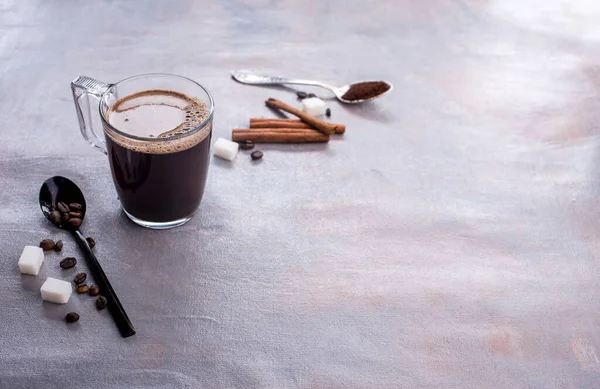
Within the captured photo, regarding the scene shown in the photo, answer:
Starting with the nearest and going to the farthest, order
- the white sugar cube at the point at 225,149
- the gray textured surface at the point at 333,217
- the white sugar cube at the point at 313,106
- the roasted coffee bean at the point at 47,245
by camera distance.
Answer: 1. the gray textured surface at the point at 333,217
2. the roasted coffee bean at the point at 47,245
3. the white sugar cube at the point at 225,149
4. the white sugar cube at the point at 313,106

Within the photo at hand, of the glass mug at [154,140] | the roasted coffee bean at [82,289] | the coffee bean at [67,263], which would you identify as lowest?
the roasted coffee bean at [82,289]

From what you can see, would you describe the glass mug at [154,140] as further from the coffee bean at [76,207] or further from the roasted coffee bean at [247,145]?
the roasted coffee bean at [247,145]

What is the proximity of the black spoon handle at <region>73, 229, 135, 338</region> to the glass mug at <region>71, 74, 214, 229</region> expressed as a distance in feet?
0.31

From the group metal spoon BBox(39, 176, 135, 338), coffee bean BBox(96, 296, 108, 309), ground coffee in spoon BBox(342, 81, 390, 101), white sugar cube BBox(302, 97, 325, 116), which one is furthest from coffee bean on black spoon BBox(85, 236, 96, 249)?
ground coffee in spoon BBox(342, 81, 390, 101)

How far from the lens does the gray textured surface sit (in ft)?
3.19

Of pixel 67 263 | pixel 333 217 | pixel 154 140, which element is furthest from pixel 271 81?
pixel 67 263

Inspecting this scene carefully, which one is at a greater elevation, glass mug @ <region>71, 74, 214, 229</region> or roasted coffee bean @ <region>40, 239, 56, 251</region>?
glass mug @ <region>71, 74, 214, 229</region>

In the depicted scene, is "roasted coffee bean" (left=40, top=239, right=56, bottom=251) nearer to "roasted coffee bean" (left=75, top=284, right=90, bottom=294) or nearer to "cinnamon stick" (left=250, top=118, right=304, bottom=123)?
"roasted coffee bean" (left=75, top=284, right=90, bottom=294)

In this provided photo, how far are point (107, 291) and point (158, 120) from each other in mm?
279

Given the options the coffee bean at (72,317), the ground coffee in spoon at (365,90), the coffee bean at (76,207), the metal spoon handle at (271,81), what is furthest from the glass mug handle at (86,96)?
the ground coffee in spoon at (365,90)

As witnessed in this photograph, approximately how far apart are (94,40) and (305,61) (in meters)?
0.51

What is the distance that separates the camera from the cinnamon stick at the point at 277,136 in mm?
1368

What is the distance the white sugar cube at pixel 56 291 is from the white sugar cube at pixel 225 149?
42cm

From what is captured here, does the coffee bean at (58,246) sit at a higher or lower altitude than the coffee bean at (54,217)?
lower
